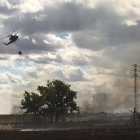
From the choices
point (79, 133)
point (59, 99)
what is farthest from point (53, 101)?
point (79, 133)

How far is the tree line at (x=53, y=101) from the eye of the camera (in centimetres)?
10462

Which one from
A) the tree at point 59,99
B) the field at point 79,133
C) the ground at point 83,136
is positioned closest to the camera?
the ground at point 83,136

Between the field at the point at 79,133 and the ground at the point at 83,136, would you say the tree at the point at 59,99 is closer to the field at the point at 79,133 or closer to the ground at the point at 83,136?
the field at the point at 79,133

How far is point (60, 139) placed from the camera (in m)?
43.7

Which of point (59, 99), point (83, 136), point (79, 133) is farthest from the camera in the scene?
point (59, 99)

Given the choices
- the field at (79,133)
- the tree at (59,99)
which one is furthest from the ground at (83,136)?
the tree at (59,99)

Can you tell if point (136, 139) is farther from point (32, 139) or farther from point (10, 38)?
point (10, 38)

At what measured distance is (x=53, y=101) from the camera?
104m

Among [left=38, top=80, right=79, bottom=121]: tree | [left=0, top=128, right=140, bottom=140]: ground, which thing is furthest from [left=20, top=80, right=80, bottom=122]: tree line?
[left=0, top=128, right=140, bottom=140]: ground

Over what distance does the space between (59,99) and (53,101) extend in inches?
93.6

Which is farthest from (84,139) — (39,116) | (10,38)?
(39,116)

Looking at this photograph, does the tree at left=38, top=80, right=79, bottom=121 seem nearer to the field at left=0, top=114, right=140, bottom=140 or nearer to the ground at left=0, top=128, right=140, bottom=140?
the field at left=0, top=114, right=140, bottom=140

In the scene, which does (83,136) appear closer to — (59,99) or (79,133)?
(79,133)

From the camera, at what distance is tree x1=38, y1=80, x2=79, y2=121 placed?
10450 centimetres
